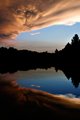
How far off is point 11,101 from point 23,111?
3465 millimetres

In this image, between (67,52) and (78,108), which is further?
(67,52)

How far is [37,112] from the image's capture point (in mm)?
14508

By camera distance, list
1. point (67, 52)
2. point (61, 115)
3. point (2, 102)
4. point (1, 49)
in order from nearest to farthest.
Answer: point (61, 115) < point (2, 102) < point (67, 52) < point (1, 49)

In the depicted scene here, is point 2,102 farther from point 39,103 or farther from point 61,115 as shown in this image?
point 61,115

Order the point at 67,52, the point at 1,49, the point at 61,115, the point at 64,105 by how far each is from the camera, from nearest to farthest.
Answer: the point at 61,115
the point at 64,105
the point at 67,52
the point at 1,49

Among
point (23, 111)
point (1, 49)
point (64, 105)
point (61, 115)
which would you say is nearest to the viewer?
point (61, 115)

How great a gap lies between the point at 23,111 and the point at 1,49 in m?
179

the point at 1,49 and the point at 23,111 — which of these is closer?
the point at 23,111

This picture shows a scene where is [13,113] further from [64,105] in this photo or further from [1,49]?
[1,49]

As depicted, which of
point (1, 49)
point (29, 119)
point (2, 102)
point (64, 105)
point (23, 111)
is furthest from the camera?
point (1, 49)

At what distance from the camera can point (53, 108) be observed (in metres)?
15.5

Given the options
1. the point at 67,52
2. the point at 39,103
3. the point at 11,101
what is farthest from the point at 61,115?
the point at 67,52

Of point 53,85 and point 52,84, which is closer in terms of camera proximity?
point 53,85

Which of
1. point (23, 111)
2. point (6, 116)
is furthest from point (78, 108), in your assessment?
point (6, 116)
